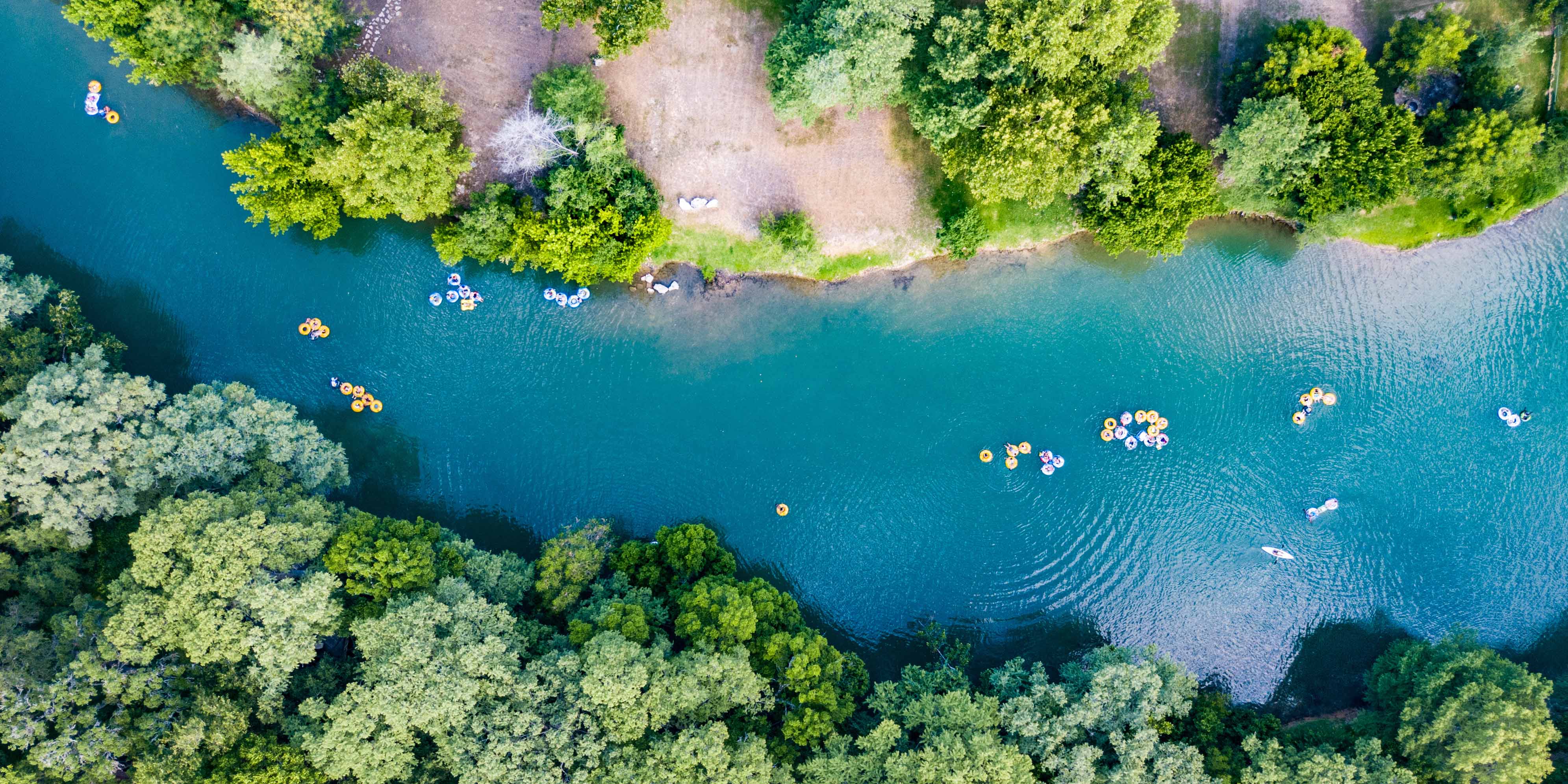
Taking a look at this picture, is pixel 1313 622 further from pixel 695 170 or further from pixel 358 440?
pixel 358 440

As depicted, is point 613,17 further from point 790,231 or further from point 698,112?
point 790,231

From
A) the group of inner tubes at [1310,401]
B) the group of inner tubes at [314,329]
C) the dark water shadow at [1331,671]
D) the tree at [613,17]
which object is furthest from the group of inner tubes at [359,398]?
the dark water shadow at [1331,671]

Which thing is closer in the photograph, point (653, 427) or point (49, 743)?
point (49, 743)

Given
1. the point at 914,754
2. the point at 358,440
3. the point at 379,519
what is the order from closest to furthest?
the point at 914,754 → the point at 379,519 → the point at 358,440

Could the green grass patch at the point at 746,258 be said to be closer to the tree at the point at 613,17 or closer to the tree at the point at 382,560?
the tree at the point at 613,17

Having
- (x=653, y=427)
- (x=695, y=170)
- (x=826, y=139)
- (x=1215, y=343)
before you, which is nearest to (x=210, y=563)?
(x=653, y=427)

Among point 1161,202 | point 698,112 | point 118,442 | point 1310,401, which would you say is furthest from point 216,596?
point 1310,401
